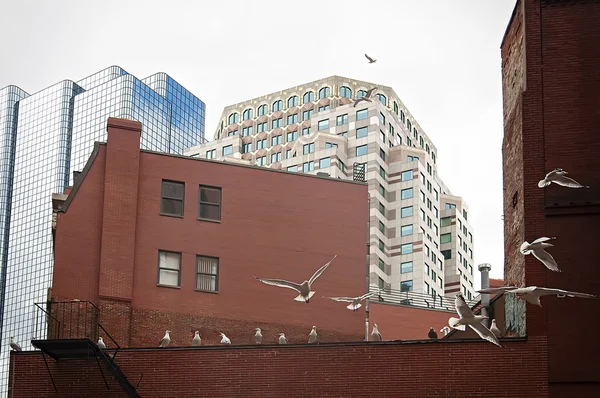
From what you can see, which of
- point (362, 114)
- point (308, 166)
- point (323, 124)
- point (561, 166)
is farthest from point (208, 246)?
point (323, 124)

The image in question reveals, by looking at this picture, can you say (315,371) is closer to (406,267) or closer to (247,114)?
(406,267)

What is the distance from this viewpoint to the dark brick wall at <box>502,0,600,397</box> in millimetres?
39812

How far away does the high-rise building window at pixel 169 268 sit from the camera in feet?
173

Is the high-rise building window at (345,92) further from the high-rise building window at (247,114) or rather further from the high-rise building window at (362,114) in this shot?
the high-rise building window at (247,114)

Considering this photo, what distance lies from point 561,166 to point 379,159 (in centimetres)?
11708

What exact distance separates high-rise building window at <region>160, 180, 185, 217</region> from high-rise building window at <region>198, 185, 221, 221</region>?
0.86 meters

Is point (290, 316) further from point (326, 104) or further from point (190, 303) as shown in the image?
point (326, 104)

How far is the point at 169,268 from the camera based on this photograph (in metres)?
53.1

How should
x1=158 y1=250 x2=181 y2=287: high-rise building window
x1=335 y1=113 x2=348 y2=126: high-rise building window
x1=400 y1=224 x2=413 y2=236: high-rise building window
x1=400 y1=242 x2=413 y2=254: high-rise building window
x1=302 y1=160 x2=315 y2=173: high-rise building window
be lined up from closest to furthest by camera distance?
1. x1=158 y1=250 x2=181 y2=287: high-rise building window
2. x1=400 y1=242 x2=413 y2=254: high-rise building window
3. x1=400 y1=224 x2=413 y2=236: high-rise building window
4. x1=302 y1=160 x2=315 y2=173: high-rise building window
5. x1=335 y1=113 x2=348 y2=126: high-rise building window

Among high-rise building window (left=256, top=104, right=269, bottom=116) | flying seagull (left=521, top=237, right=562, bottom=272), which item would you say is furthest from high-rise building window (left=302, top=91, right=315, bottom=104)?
flying seagull (left=521, top=237, right=562, bottom=272)

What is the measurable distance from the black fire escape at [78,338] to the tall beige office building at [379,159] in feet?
305

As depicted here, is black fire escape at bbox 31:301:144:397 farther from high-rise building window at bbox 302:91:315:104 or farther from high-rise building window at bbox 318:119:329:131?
high-rise building window at bbox 302:91:315:104

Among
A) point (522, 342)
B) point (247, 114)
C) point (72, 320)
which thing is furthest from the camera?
point (247, 114)

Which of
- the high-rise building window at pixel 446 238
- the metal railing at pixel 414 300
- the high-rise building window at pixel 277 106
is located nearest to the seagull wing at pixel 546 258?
the metal railing at pixel 414 300
